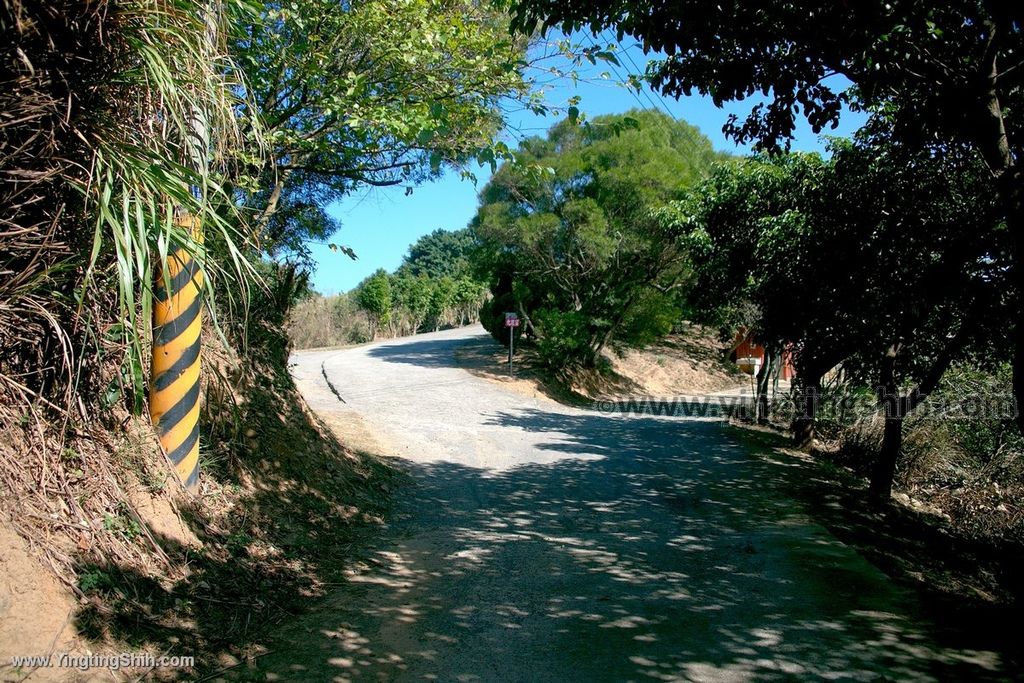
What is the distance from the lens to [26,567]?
3.09 meters

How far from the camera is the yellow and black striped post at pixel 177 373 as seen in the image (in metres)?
4.55

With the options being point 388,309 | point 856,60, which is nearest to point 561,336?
point 856,60

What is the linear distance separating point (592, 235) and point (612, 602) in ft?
54.7

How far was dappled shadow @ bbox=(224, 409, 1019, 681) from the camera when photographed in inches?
145

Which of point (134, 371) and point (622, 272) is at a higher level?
point (622, 272)

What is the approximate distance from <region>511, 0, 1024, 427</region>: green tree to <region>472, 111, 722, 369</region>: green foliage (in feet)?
40.5

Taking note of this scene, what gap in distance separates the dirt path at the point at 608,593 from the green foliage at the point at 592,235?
12381 millimetres

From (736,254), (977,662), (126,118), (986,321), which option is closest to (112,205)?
(126,118)

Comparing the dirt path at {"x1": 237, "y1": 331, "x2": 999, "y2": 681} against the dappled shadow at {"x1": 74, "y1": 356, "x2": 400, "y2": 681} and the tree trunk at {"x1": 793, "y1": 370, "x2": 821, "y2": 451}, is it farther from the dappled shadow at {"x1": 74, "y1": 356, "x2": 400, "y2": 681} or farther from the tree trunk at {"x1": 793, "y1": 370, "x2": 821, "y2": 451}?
the tree trunk at {"x1": 793, "y1": 370, "x2": 821, "y2": 451}

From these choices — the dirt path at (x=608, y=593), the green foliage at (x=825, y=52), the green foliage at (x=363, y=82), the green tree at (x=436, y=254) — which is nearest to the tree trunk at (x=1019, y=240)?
the green foliage at (x=825, y=52)

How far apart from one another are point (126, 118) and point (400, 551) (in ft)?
12.6

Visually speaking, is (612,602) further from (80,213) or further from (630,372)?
(630,372)

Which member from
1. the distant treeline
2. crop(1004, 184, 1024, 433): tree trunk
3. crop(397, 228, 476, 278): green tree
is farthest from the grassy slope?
crop(397, 228, 476, 278): green tree

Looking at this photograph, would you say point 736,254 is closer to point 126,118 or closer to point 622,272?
point 126,118
